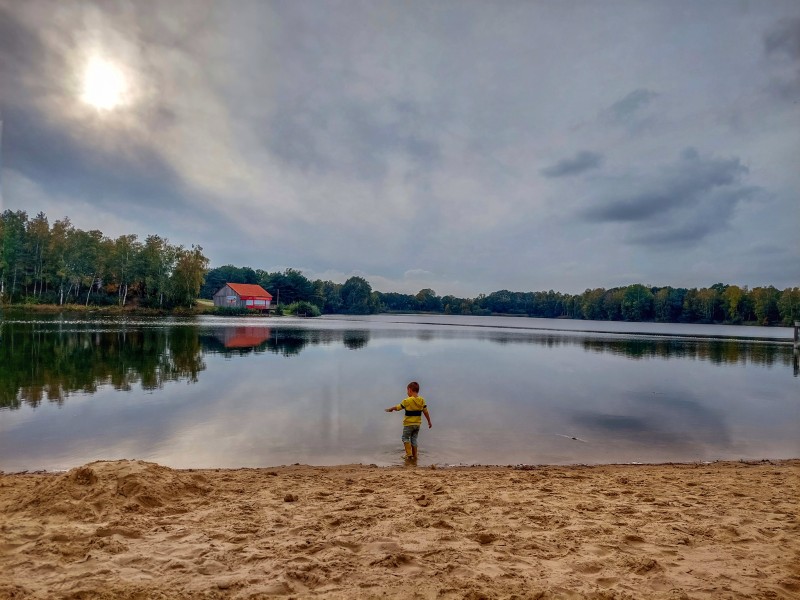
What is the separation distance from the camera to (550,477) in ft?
28.5

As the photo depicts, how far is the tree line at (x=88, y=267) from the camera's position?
85250mm

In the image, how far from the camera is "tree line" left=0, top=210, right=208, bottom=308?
8525 centimetres

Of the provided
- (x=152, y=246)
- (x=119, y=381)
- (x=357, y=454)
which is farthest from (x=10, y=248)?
(x=357, y=454)

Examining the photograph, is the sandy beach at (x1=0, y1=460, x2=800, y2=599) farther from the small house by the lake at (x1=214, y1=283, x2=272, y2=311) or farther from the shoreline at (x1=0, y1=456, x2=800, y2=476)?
the small house by the lake at (x1=214, y1=283, x2=272, y2=311)

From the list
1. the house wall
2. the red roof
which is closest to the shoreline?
the house wall

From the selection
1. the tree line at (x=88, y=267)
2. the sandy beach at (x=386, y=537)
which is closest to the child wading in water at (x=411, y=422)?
the sandy beach at (x=386, y=537)

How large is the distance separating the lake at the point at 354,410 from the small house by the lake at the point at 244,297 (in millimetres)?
93968

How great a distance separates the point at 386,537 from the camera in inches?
214

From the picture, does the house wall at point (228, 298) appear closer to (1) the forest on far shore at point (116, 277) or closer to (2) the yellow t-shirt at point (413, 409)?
(1) the forest on far shore at point (116, 277)

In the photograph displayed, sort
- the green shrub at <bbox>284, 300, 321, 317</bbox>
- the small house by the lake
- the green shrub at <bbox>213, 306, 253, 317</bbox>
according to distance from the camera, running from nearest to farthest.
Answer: the green shrub at <bbox>213, 306, 253, 317</bbox>
the small house by the lake
the green shrub at <bbox>284, 300, 321, 317</bbox>

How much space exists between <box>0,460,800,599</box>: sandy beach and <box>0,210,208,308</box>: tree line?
9353cm

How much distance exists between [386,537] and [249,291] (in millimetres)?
128152

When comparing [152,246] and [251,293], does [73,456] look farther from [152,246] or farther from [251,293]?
[251,293]

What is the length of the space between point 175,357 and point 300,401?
46.3 ft
